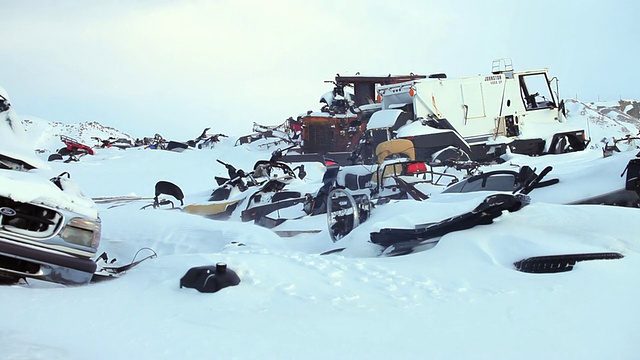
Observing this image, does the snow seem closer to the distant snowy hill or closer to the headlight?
the headlight

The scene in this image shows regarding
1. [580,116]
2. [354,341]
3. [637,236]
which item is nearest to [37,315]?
[354,341]

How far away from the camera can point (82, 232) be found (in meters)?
3.60

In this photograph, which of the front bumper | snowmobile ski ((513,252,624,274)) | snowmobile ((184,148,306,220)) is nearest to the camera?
the front bumper

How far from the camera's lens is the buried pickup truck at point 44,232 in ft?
10.8

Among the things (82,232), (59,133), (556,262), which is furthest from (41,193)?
(59,133)

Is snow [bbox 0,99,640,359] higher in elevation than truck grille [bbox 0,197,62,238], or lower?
lower

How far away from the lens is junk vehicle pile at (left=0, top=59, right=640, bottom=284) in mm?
3522

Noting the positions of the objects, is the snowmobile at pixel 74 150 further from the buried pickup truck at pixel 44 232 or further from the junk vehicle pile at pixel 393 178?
the buried pickup truck at pixel 44 232

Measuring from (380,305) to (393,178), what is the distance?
480 cm

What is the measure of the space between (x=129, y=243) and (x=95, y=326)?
3708 millimetres

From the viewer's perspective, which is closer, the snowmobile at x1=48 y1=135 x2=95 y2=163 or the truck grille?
the truck grille

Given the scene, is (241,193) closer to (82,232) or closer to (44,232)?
(82,232)

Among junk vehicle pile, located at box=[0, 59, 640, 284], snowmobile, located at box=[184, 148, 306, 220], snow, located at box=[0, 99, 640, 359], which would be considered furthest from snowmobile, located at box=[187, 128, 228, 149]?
snow, located at box=[0, 99, 640, 359]

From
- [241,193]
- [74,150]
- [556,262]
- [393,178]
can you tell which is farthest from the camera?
[74,150]
